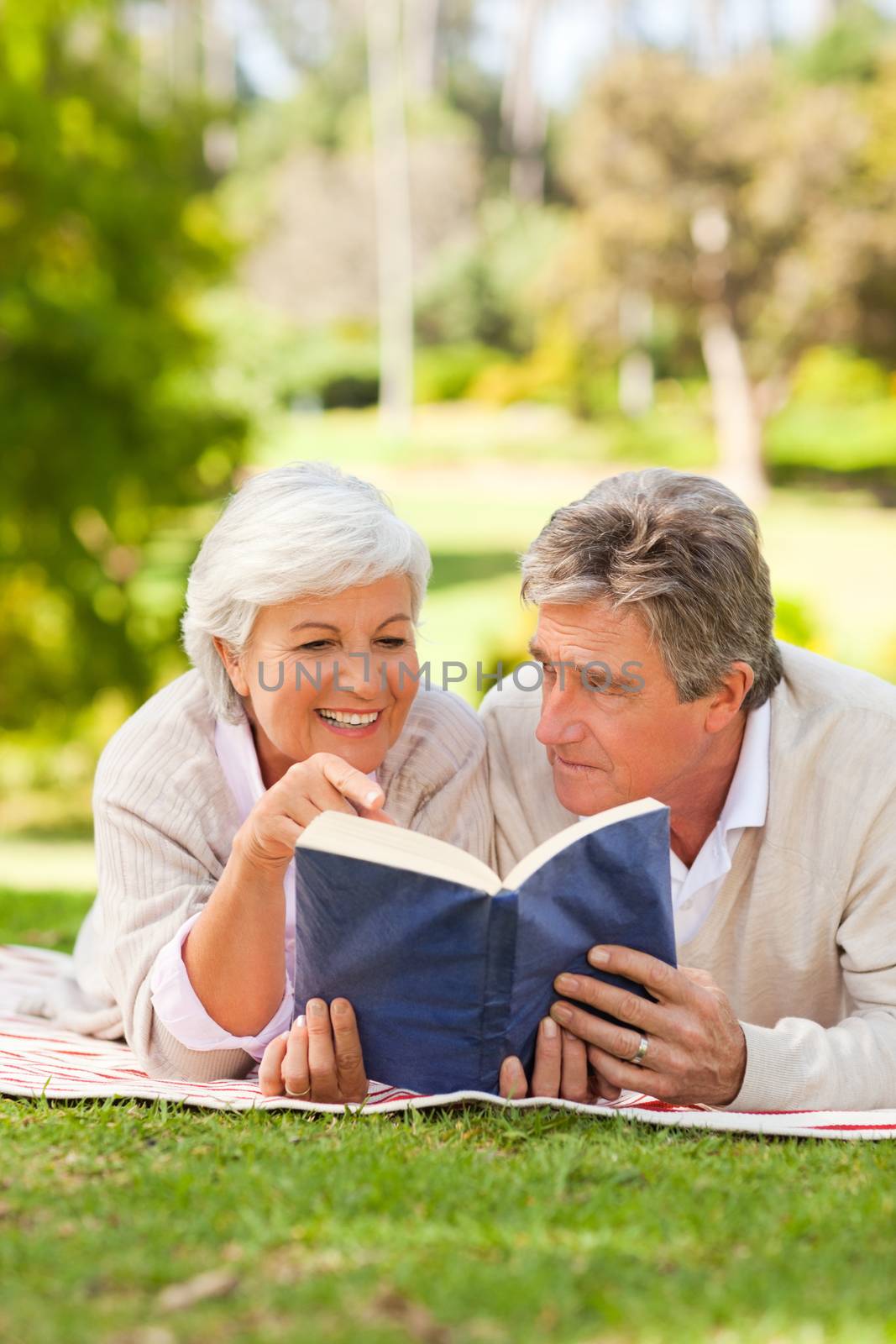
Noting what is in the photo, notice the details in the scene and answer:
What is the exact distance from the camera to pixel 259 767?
3424 mm

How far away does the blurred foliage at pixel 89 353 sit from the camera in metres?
12.7

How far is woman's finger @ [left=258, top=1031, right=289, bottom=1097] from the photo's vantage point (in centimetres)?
289

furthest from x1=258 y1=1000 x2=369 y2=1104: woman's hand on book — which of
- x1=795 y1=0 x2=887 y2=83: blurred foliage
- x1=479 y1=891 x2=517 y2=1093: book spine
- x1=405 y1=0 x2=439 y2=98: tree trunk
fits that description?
x1=405 y1=0 x2=439 y2=98: tree trunk

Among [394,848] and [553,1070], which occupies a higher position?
[394,848]

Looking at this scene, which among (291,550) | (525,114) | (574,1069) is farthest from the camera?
(525,114)

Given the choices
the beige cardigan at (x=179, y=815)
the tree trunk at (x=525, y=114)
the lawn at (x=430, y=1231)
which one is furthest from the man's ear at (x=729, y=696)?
the tree trunk at (x=525, y=114)

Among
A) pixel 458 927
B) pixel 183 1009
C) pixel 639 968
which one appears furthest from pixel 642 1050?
pixel 183 1009

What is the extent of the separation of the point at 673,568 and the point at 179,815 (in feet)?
4.08

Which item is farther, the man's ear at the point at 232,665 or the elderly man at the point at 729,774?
the man's ear at the point at 232,665

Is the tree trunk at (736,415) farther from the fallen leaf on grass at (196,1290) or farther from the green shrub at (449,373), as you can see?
the fallen leaf on grass at (196,1290)

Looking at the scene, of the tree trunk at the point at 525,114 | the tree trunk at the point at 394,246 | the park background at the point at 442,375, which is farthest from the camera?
the tree trunk at the point at 525,114

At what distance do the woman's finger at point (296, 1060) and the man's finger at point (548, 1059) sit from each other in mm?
441

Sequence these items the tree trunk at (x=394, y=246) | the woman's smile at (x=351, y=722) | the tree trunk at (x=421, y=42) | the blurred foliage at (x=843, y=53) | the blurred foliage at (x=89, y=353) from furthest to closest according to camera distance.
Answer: the tree trunk at (x=421, y=42) < the tree trunk at (x=394, y=246) < the blurred foliage at (x=843, y=53) < the blurred foliage at (x=89, y=353) < the woman's smile at (x=351, y=722)

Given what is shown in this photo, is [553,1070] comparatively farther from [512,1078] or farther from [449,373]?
[449,373]
